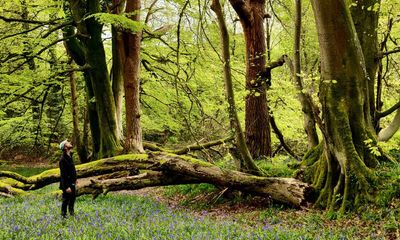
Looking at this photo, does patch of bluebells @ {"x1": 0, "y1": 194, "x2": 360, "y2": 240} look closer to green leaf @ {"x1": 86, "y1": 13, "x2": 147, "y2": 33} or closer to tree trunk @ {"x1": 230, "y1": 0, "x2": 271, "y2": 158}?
tree trunk @ {"x1": 230, "y1": 0, "x2": 271, "y2": 158}

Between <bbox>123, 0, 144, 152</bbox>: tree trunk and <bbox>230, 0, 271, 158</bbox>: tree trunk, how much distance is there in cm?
483

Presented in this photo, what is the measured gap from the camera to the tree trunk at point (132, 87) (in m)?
16.2

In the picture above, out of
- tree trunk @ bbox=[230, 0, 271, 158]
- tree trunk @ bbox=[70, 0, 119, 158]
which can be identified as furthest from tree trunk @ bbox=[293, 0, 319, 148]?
tree trunk @ bbox=[70, 0, 119, 158]

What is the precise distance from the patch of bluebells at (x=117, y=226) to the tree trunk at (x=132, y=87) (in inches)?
267

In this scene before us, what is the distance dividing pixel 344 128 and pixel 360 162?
28.3 inches

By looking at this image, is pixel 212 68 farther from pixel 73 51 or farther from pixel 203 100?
pixel 73 51

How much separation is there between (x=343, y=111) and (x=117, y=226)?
483cm

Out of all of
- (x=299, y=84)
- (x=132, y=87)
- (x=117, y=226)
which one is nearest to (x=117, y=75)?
(x=132, y=87)

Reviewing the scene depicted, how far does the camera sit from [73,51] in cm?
1783

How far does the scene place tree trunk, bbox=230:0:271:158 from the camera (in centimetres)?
1312

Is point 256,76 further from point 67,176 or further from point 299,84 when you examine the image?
point 67,176

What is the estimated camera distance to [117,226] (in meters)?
6.93

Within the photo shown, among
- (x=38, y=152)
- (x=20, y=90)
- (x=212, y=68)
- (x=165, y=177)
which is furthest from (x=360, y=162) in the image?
(x=38, y=152)

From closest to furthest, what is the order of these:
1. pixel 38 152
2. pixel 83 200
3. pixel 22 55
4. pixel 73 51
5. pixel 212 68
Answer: pixel 83 200 < pixel 22 55 < pixel 73 51 < pixel 212 68 < pixel 38 152
